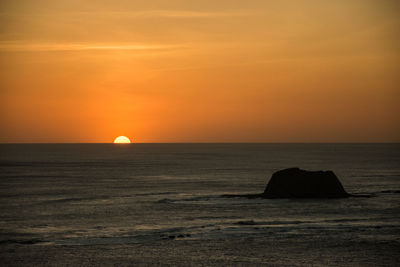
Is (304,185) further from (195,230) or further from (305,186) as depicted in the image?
(195,230)

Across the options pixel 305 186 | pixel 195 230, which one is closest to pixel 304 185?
pixel 305 186

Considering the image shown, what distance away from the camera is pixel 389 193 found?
261 feet

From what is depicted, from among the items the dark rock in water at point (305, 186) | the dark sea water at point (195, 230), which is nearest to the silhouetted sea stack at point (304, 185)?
the dark rock in water at point (305, 186)

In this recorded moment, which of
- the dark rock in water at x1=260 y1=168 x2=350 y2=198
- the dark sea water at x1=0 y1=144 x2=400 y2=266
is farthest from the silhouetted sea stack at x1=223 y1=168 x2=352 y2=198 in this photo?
the dark sea water at x1=0 y1=144 x2=400 y2=266

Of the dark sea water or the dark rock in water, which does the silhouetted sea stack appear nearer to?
the dark rock in water

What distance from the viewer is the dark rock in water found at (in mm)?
71562

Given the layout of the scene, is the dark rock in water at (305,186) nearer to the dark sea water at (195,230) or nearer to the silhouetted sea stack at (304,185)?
the silhouetted sea stack at (304,185)

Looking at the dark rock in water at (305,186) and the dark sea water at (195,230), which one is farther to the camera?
the dark rock in water at (305,186)

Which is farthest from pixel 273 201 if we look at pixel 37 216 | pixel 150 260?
pixel 150 260

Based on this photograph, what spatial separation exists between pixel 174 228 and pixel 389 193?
Answer: 1645 inches

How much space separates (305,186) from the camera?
71688mm

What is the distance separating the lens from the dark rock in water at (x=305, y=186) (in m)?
71.6

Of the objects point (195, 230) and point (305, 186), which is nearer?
point (195, 230)

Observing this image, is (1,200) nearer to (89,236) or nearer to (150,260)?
(89,236)
